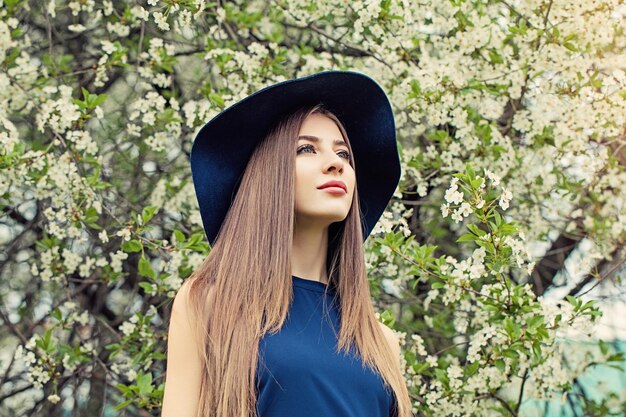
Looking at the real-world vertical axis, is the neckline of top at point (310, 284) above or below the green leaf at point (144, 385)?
above

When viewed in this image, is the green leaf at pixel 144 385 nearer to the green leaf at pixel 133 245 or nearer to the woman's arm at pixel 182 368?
the green leaf at pixel 133 245

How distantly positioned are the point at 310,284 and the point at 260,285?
0.59 feet

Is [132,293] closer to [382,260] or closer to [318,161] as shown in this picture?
Answer: [382,260]

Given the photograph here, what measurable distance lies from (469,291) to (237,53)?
45.5 inches

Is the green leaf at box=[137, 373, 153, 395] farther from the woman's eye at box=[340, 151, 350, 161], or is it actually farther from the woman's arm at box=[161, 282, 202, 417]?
the woman's eye at box=[340, 151, 350, 161]

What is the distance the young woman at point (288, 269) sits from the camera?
1938 mm

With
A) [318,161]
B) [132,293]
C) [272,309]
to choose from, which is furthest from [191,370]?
[132,293]

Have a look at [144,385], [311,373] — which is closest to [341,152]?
[311,373]

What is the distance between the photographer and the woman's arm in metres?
1.94

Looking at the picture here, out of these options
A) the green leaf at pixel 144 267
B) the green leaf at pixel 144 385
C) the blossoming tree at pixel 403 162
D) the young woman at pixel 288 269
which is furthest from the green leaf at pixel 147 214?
A: the young woman at pixel 288 269

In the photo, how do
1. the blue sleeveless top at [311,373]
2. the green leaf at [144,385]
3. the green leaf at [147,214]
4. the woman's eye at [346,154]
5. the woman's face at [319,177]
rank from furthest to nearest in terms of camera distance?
1. the green leaf at [147,214]
2. the green leaf at [144,385]
3. the woman's eye at [346,154]
4. the woman's face at [319,177]
5. the blue sleeveless top at [311,373]

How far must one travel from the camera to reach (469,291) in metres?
2.79

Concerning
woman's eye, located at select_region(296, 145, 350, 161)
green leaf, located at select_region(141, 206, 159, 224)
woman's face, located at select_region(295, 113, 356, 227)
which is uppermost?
woman's eye, located at select_region(296, 145, 350, 161)

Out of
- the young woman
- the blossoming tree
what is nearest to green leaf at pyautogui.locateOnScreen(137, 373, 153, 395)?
the blossoming tree
